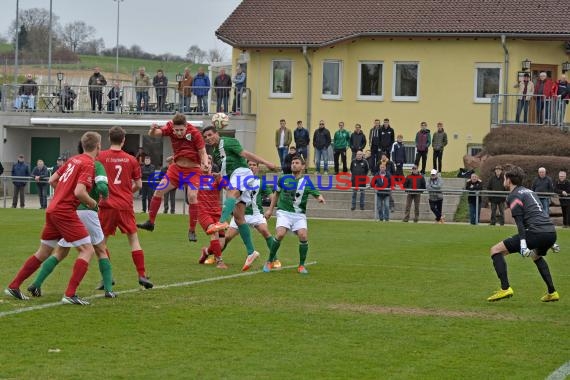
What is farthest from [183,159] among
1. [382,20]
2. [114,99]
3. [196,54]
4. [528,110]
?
[196,54]

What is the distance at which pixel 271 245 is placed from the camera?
652 inches

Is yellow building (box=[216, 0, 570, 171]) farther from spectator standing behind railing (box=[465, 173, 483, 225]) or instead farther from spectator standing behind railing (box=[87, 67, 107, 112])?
spectator standing behind railing (box=[465, 173, 483, 225])

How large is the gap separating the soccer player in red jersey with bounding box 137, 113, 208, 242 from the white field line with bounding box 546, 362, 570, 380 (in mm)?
7350

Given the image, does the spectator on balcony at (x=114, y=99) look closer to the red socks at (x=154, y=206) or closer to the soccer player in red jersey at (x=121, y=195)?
the red socks at (x=154, y=206)

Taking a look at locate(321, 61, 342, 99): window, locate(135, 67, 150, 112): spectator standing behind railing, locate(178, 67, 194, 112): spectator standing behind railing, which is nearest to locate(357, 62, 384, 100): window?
locate(321, 61, 342, 99): window

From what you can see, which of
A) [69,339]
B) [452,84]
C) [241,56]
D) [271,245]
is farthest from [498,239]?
[241,56]

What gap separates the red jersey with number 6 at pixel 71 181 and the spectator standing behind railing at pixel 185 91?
30.6 metres

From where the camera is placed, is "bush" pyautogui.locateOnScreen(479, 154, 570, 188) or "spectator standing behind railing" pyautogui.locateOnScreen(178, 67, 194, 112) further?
"spectator standing behind railing" pyautogui.locateOnScreen(178, 67, 194, 112)

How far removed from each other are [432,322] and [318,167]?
27.0 metres

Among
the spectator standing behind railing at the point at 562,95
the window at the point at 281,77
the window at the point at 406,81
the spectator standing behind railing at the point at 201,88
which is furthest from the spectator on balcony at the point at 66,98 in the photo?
the spectator standing behind railing at the point at 562,95

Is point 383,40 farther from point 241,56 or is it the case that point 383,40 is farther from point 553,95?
point 553,95

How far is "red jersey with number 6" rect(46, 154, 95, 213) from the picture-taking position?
11.8 metres

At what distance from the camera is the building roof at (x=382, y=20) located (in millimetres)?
42719

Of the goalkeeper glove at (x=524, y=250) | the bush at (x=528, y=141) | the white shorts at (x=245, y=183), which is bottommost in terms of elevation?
the goalkeeper glove at (x=524, y=250)
